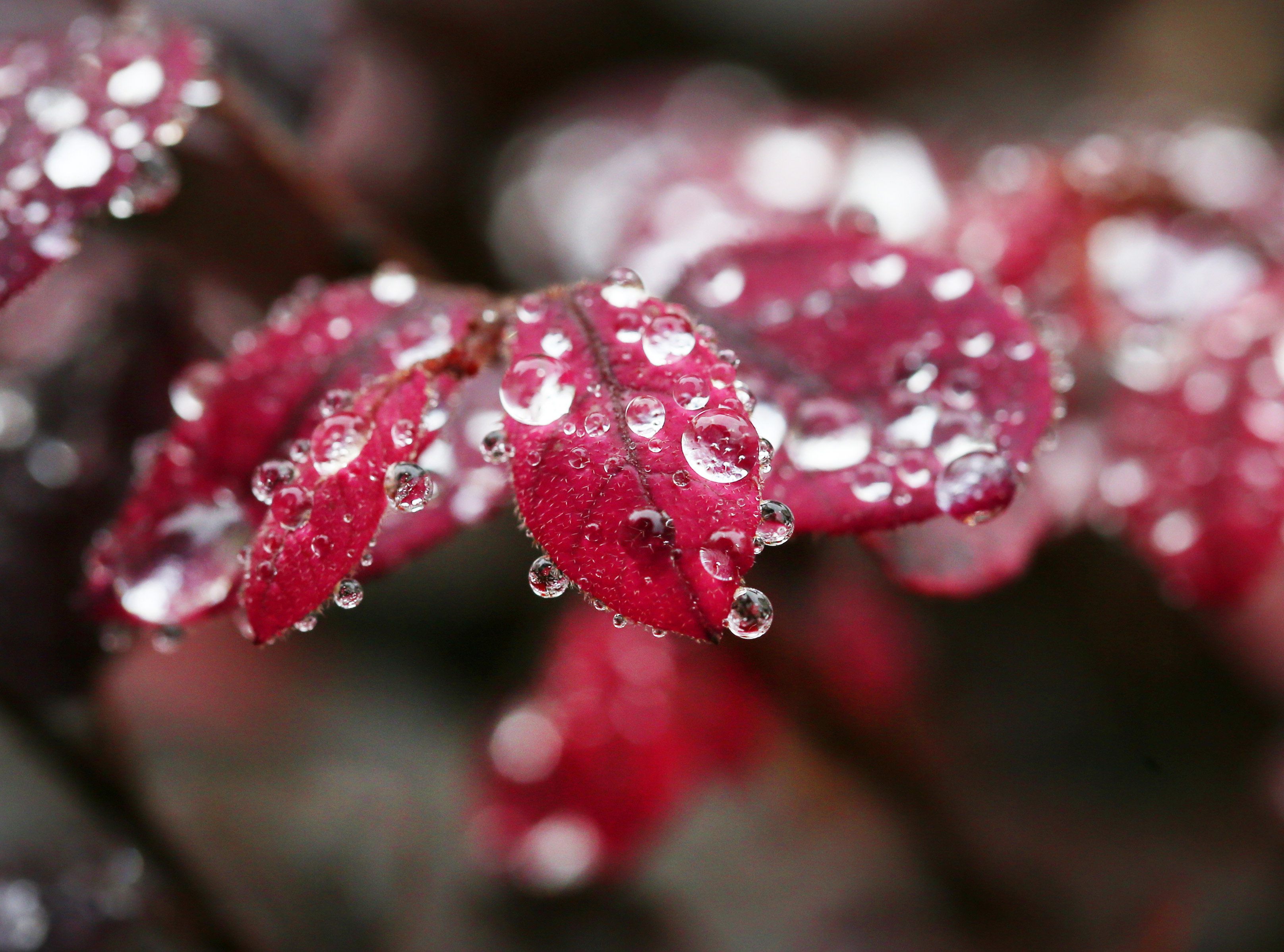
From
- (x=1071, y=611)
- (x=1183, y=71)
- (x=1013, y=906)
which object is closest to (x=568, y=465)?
(x=1013, y=906)

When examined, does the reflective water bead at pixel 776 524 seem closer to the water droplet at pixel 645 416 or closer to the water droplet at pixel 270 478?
the water droplet at pixel 645 416

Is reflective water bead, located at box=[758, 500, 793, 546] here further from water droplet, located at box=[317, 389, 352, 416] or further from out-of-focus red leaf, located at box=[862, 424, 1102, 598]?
water droplet, located at box=[317, 389, 352, 416]

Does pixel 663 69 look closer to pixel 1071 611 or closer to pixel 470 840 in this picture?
pixel 1071 611

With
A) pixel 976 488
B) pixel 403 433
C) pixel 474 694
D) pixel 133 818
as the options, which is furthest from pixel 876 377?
pixel 474 694

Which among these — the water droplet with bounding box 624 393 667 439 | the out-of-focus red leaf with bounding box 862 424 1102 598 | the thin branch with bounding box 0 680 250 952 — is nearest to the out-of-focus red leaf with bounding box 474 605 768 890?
the thin branch with bounding box 0 680 250 952

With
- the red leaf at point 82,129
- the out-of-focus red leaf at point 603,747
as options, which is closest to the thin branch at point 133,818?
the out-of-focus red leaf at point 603,747

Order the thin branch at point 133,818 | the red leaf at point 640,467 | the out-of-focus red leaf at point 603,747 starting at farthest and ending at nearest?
the out-of-focus red leaf at point 603,747 → the thin branch at point 133,818 → the red leaf at point 640,467

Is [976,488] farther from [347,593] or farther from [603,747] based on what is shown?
[603,747]
